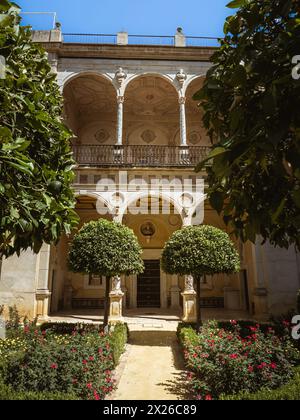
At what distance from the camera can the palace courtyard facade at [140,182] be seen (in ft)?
39.6

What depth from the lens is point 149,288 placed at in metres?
16.3

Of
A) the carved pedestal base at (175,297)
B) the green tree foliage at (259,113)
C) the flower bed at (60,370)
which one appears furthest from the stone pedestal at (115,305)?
the green tree foliage at (259,113)

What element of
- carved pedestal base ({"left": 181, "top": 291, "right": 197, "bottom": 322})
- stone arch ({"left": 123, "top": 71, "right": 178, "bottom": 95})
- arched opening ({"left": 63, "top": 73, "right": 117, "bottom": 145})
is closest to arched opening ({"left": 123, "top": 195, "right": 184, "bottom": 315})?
carved pedestal base ({"left": 181, "top": 291, "right": 197, "bottom": 322})

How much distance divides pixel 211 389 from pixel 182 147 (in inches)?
381

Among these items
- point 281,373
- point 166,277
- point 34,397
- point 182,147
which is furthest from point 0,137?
point 166,277

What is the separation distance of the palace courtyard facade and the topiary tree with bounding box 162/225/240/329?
11.4ft

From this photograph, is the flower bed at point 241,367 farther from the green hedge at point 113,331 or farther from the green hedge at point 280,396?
the green hedge at point 113,331

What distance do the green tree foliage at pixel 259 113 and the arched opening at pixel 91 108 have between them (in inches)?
500

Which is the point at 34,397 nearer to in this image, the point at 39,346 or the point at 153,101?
the point at 39,346

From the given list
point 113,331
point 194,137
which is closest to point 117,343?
point 113,331

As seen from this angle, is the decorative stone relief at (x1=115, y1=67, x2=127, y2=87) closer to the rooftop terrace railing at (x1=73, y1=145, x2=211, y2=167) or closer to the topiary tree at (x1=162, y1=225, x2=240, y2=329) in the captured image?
the rooftop terrace railing at (x1=73, y1=145, x2=211, y2=167)

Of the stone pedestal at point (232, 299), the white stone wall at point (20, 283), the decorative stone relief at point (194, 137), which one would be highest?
the decorative stone relief at point (194, 137)

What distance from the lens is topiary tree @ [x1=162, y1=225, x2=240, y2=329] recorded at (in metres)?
8.56
